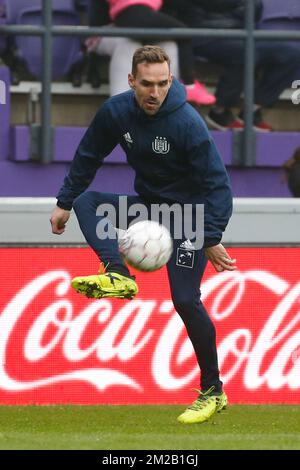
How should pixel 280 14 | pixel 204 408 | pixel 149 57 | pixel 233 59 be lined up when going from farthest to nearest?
pixel 280 14
pixel 233 59
pixel 204 408
pixel 149 57

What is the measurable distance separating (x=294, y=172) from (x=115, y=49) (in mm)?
1561

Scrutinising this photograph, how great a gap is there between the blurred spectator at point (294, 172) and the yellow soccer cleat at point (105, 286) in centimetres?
290

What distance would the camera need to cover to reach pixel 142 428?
7961mm

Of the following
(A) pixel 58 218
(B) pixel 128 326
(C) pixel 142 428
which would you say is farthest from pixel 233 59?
(C) pixel 142 428

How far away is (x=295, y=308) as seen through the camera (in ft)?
31.8

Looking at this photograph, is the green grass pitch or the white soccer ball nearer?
the green grass pitch

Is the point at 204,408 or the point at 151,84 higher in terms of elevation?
the point at 151,84

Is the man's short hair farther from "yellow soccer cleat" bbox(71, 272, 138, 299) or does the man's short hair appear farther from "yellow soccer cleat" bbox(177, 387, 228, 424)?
"yellow soccer cleat" bbox(177, 387, 228, 424)

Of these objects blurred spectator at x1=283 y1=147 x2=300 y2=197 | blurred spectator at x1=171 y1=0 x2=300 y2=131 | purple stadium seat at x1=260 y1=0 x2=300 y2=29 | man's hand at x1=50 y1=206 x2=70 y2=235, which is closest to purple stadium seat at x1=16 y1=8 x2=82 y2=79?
blurred spectator at x1=171 y1=0 x2=300 y2=131

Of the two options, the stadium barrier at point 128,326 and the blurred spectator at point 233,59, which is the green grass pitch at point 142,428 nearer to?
the stadium barrier at point 128,326

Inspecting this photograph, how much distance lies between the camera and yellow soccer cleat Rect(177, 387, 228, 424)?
801 centimetres

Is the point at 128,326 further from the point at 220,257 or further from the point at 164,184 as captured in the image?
the point at 220,257

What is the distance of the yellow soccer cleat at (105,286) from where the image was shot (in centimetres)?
752

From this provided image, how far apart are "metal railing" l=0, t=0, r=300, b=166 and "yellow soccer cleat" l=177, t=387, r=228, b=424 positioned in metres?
2.54
